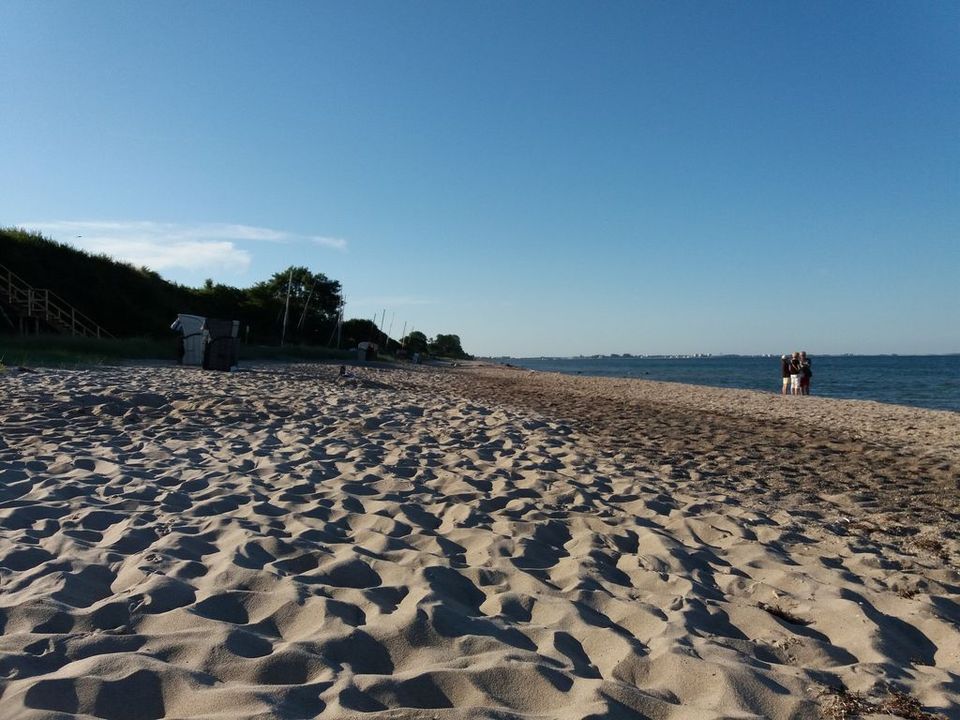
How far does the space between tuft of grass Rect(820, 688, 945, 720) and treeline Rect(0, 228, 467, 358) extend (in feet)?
109

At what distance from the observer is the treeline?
2942 cm

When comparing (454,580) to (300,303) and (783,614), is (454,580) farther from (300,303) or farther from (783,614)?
(300,303)

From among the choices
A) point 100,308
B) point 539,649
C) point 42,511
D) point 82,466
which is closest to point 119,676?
point 539,649

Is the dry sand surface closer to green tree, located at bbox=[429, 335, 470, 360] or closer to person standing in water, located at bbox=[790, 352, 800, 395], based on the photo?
person standing in water, located at bbox=[790, 352, 800, 395]

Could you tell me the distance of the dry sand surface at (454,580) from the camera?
1896 millimetres

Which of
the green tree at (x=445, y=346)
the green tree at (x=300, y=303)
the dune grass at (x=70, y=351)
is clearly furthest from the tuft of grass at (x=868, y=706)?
the green tree at (x=445, y=346)

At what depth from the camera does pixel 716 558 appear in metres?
3.40

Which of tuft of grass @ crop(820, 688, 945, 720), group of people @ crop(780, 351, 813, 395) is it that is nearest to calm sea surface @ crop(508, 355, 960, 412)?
group of people @ crop(780, 351, 813, 395)

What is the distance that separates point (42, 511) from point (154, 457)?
162 cm

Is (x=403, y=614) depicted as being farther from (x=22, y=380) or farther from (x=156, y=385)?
(x=22, y=380)

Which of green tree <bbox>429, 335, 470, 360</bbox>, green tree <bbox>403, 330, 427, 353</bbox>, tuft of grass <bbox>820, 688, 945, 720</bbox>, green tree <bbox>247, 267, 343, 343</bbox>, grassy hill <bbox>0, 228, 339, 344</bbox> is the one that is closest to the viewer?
tuft of grass <bbox>820, 688, 945, 720</bbox>

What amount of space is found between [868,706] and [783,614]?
766 mm

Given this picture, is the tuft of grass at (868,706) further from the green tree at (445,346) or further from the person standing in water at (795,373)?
the green tree at (445,346)

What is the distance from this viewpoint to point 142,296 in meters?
33.7
